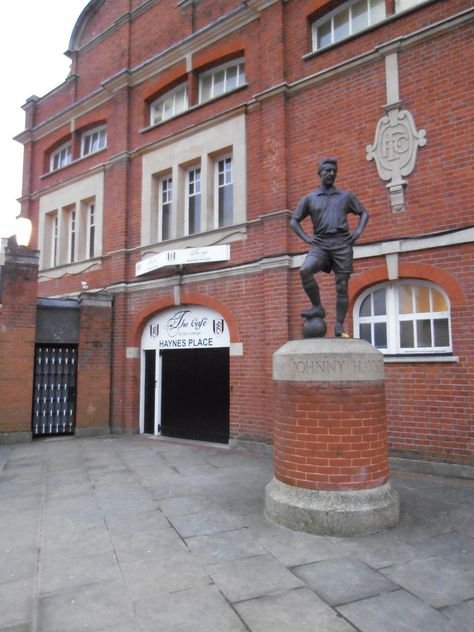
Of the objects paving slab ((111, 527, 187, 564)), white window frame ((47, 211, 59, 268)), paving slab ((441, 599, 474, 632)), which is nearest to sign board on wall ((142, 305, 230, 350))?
white window frame ((47, 211, 59, 268))

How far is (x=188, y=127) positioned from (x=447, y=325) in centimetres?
750

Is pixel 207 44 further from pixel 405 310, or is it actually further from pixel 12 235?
pixel 405 310

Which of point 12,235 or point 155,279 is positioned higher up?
point 12,235

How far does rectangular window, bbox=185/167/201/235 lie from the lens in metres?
11.1

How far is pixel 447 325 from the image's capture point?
7.27 m

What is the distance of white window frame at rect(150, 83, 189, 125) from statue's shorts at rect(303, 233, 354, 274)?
25.6ft

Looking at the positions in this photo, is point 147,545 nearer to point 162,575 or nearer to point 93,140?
point 162,575

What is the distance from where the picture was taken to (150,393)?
11.4 meters

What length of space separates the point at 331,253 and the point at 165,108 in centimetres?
891

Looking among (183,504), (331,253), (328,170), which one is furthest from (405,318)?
(183,504)

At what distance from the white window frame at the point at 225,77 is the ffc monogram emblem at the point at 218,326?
518 cm

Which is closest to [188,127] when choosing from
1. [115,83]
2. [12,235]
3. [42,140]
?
[115,83]

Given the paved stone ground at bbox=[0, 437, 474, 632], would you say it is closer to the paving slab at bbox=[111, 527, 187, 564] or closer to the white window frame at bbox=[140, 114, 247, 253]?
the paving slab at bbox=[111, 527, 187, 564]

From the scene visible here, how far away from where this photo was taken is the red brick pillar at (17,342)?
9.95 metres
